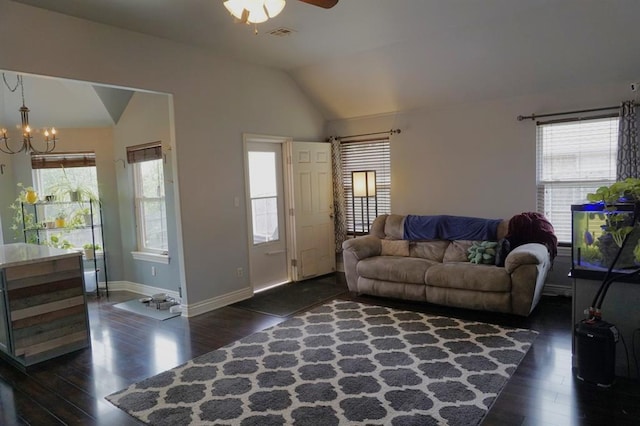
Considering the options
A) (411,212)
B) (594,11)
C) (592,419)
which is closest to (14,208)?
(411,212)

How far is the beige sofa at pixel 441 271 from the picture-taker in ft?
13.2

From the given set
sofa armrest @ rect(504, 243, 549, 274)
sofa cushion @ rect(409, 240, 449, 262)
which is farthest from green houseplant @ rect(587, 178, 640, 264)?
sofa cushion @ rect(409, 240, 449, 262)

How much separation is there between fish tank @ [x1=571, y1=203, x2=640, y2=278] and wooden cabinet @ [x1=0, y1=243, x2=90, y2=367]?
160 inches

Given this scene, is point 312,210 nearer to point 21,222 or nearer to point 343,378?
point 343,378

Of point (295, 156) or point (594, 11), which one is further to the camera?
point (295, 156)

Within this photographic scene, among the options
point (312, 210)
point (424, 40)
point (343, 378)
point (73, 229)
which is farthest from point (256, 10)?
point (73, 229)

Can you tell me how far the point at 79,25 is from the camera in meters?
3.63

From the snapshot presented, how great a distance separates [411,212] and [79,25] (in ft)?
14.2

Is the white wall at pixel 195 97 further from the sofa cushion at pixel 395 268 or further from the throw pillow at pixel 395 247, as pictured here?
the throw pillow at pixel 395 247

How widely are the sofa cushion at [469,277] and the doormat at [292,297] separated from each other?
1.34 meters

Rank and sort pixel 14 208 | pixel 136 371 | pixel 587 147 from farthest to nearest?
1. pixel 14 208
2. pixel 587 147
3. pixel 136 371

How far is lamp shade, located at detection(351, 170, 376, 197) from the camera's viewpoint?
5707 mm

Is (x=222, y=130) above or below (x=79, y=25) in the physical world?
below

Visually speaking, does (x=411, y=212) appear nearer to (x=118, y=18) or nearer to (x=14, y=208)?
(x=118, y=18)
